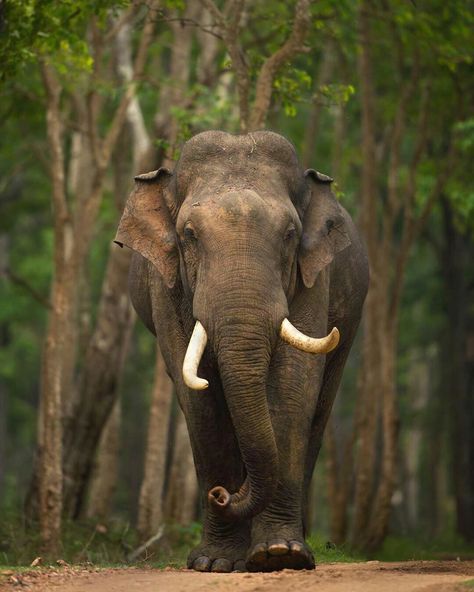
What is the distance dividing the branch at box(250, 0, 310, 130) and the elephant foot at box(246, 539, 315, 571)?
5347 mm

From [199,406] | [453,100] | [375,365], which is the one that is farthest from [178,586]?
[453,100]

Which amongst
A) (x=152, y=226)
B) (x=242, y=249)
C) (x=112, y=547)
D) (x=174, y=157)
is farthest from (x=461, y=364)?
(x=242, y=249)

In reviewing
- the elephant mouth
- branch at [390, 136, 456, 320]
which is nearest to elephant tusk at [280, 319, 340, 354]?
the elephant mouth

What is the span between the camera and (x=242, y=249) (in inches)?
426

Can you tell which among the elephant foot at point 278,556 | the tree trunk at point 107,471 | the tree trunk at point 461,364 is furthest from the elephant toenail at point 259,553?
the tree trunk at point 461,364

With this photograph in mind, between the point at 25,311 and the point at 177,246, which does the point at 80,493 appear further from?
the point at 25,311

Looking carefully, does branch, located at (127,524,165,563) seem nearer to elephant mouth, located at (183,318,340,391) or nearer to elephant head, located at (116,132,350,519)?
elephant head, located at (116,132,350,519)

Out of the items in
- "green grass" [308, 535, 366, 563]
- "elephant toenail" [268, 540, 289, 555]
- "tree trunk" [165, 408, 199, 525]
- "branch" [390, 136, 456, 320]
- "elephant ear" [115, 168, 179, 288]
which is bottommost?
"tree trunk" [165, 408, 199, 525]

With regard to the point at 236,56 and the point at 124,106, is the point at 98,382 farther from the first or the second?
the point at 236,56

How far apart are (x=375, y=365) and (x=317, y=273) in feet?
33.7

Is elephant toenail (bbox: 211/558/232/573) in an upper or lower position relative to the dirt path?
lower

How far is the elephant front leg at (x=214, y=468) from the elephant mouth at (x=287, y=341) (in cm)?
94

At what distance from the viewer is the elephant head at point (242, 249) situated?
10547 millimetres

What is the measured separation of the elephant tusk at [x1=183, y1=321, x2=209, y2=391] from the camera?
10.0 metres
